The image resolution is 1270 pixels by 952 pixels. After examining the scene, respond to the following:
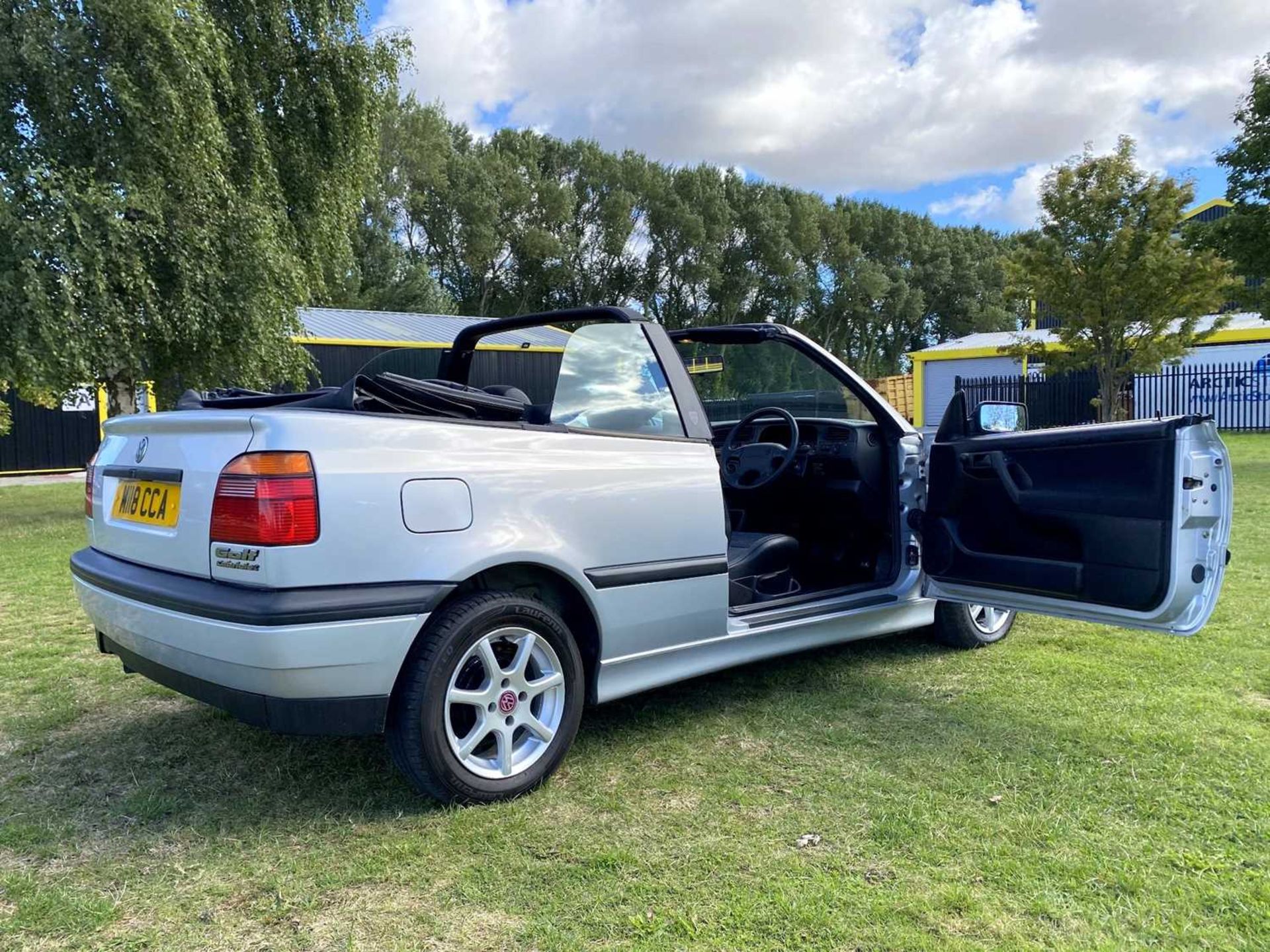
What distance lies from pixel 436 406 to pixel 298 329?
397 inches

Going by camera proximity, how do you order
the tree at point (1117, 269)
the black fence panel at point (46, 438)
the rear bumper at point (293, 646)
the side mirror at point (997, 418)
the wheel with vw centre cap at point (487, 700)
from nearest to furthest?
the rear bumper at point (293, 646) → the wheel with vw centre cap at point (487, 700) → the side mirror at point (997, 418) → the tree at point (1117, 269) → the black fence panel at point (46, 438)

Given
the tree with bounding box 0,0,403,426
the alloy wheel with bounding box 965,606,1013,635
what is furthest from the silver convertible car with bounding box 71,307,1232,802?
the tree with bounding box 0,0,403,426

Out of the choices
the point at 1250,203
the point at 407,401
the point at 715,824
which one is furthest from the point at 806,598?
the point at 1250,203

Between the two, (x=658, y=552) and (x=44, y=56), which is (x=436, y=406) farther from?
(x=44, y=56)

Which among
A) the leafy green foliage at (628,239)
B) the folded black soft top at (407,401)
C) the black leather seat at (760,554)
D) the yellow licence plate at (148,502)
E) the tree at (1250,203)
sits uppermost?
the leafy green foliage at (628,239)

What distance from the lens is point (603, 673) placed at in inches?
122

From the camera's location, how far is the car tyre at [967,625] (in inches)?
171

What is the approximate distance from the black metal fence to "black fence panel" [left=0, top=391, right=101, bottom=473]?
1995 cm

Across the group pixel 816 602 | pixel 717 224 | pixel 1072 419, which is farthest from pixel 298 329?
pixel 717 224

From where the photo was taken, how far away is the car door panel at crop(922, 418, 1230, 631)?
302 cm

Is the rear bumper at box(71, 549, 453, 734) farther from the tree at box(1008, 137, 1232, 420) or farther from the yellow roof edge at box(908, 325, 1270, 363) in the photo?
the yellow roof edge at box(908, 325, 1270, 363)

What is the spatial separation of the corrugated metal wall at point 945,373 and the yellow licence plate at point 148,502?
1114 inches

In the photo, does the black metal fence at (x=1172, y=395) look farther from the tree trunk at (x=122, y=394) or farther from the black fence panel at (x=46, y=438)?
the black fence panel at (x=46, y=438)

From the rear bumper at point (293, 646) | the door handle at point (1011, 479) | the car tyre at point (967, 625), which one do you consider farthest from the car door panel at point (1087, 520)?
the rear bumper at point (293, 646)
